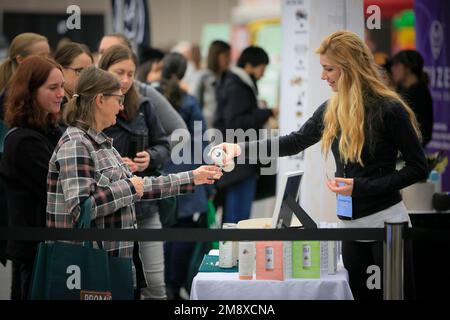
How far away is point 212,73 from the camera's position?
9031 mm

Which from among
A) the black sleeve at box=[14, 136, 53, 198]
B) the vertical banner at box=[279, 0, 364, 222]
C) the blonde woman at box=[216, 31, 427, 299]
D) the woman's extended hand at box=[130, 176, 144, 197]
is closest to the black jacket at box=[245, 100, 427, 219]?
the blonde woman at box=[216, 31, 427, 299]

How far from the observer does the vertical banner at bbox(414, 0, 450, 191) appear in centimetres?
681

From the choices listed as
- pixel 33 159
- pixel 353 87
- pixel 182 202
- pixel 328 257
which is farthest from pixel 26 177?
pixel 182 202

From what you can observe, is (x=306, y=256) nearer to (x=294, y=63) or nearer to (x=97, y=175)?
(x=97, y=175)

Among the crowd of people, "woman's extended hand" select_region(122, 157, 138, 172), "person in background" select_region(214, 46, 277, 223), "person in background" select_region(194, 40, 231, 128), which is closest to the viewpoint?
the crowd of people

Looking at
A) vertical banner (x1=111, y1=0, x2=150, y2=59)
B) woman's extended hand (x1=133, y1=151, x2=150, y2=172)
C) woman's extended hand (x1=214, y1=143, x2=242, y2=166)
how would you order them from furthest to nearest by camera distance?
vertical banner (x1=111, y1=0, x2=150, y2=59) < woman's extended hand (x1=133, y1=151, x2=150, y2=172) < woman's extended hand (x1=214, y1=143, x2=242, y2=166)

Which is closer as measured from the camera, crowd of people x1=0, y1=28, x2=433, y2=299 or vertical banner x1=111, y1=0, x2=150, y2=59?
crowd of people x1=0, y1=28, x2=433, y2=299

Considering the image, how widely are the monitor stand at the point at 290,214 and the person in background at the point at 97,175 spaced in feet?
1.13

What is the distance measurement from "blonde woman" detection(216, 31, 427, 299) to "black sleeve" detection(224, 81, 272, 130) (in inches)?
123

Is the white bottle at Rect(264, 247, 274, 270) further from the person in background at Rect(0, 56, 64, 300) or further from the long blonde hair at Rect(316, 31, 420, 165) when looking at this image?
the person in background at Rect(0, 56, 64, 300)

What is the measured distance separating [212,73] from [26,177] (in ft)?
16.6

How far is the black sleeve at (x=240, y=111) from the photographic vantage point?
23.8 ft

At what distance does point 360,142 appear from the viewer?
3.99 metres
